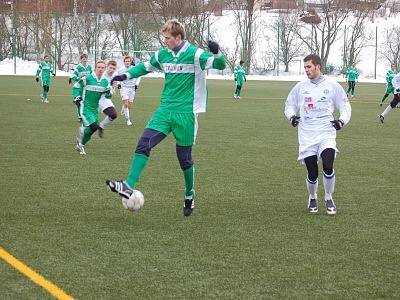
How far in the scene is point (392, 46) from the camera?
89062 millimetres

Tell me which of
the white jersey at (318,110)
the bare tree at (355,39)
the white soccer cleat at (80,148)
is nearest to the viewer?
the white jersey at (318,110)

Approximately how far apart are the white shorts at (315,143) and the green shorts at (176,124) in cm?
128

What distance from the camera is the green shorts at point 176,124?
7.97 m

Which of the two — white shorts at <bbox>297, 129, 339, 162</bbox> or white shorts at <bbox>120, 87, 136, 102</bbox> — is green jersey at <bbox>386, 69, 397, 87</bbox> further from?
white shorts at <bbox>297, 129, 339, 162</bbox>

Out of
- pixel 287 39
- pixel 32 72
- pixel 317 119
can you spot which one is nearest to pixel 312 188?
pixel 317 119

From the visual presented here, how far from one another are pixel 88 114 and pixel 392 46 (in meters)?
79.4

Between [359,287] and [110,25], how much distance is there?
249 ft

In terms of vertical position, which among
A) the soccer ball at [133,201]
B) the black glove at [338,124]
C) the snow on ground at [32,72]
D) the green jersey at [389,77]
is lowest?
the snow on ground at [32,72]

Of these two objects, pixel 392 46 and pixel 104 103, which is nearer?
pixel 104 103

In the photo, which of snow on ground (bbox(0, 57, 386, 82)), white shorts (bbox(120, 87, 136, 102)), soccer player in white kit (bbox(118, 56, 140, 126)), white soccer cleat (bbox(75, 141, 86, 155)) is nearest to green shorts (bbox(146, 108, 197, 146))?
white soccer cleat (bbox(75, 141, 86, 155))

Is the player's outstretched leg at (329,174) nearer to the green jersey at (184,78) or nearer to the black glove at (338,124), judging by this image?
the black glove at (338,124)

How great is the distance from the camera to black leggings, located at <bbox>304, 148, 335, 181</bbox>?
827 cm

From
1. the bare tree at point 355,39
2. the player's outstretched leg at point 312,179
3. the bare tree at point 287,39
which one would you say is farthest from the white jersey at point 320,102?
the bare tree at point 355,39

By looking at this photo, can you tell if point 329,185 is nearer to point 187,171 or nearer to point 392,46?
point 187,171
